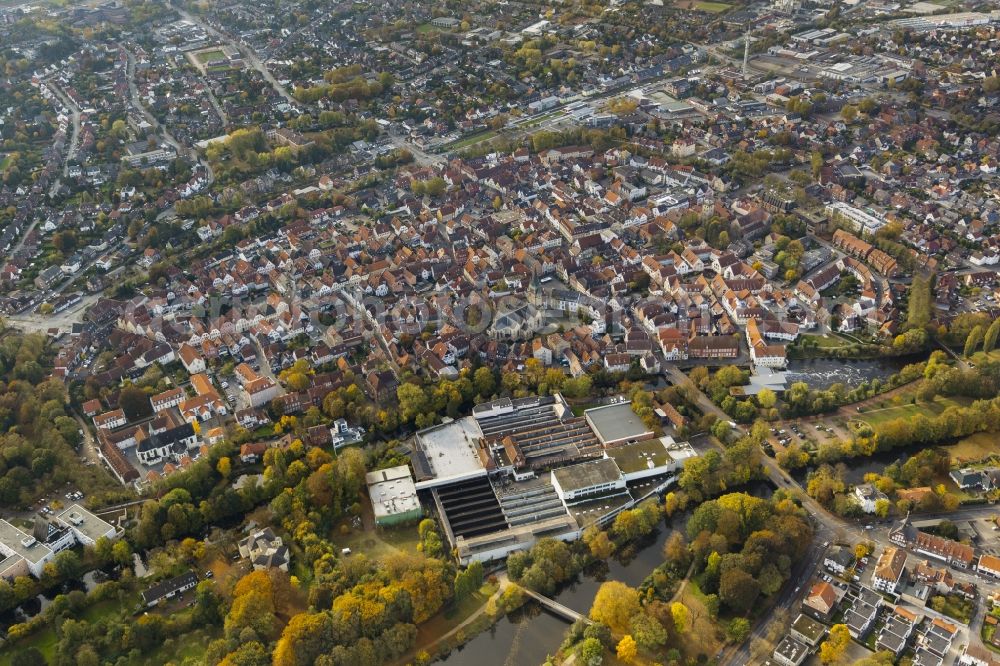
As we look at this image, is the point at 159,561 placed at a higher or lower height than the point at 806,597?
higher

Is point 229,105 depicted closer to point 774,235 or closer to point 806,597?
point 774,235

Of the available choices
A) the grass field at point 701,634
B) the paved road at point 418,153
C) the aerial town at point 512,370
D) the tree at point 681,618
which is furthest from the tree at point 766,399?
the paved road at point 418,153

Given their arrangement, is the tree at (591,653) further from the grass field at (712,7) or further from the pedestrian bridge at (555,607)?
the grass field at (712,7)

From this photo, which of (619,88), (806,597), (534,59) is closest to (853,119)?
(619,88)

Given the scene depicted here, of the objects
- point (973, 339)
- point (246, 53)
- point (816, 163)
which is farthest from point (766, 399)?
point (246, 53)

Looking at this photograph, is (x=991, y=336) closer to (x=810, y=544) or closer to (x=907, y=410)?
(x=907, y=410)

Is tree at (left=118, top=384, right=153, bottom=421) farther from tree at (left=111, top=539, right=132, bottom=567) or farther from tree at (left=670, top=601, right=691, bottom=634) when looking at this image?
tree at (left=670, top=601, right=691, bottom=634)
